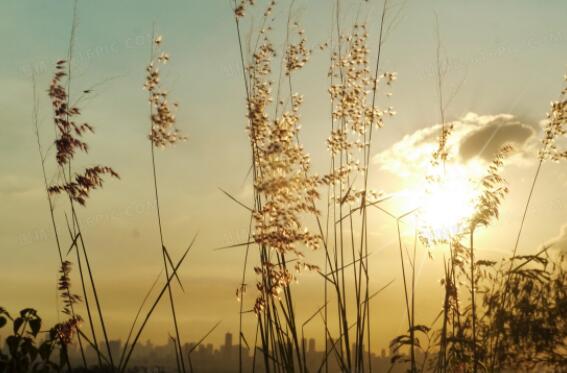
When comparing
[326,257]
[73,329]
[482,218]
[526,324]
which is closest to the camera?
[73,329]

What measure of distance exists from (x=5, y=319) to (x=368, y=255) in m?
2.52

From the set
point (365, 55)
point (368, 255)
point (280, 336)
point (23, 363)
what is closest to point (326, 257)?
point (368, 255)

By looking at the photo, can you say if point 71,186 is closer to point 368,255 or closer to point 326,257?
point 326,257

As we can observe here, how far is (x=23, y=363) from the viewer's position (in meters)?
4.24

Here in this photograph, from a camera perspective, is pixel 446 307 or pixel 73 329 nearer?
pixel 73 329

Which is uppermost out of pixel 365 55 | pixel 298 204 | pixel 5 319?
pixel 365 55

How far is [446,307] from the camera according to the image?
13.9ft

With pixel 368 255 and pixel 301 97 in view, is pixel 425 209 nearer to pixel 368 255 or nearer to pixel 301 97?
pixel 368 255

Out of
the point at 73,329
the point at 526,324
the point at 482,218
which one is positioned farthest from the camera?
the point at 526,324

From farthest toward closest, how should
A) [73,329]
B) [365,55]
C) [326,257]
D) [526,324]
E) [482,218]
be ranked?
[526,324] < [365,55] < [482,218] < [326,257] < [73,329]

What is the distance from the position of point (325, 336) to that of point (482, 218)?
1474 millimetres

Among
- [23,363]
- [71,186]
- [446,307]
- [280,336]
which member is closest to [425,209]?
[446,307]

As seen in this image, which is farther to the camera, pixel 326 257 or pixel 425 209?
pixel 425 209

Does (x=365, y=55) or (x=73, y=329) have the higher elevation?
(x=365, y=55)
